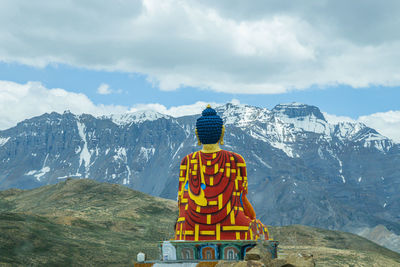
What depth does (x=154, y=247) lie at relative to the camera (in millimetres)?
65062

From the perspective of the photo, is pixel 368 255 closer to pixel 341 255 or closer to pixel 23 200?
pixel 341 255

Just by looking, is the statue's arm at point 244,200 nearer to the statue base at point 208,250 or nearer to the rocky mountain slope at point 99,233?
the statue base at point 208,250

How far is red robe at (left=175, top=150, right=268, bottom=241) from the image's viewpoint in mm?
26391

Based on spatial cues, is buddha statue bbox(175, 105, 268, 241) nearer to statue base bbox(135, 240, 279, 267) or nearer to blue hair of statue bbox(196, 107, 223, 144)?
blue hair of statue bbox(196, 107, 223, 144)

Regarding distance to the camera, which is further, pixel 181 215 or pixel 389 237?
pixel 389 237

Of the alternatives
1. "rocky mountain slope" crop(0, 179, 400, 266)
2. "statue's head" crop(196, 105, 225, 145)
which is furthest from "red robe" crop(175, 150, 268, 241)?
"rocky mountain slope" crop(0, 179, 400, 266)

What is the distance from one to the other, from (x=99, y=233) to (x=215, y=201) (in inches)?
1646

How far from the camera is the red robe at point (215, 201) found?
26391 millimetres

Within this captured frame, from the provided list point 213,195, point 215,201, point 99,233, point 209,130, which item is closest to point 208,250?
point 215,201

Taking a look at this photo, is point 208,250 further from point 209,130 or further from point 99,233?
point 99,233

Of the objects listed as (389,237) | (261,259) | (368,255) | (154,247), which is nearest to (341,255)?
(368,255)

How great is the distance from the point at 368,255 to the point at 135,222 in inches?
1511

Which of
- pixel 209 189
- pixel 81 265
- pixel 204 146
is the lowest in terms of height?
pixel 81 265

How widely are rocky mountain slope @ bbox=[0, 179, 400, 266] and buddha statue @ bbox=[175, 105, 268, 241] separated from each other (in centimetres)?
254
